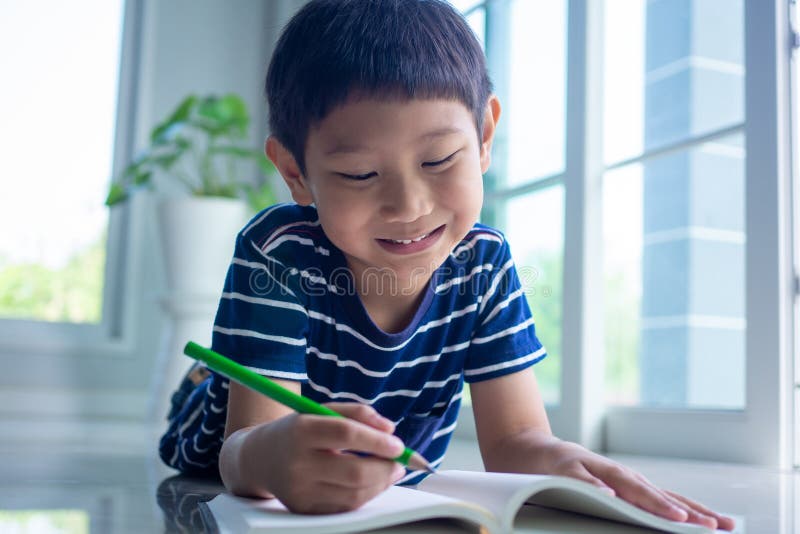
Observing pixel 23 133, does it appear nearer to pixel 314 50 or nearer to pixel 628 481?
pixel 314 50

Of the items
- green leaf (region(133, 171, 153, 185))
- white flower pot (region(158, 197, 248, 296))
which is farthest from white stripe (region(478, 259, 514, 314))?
green leaf (region(133, 171, 153, 185))

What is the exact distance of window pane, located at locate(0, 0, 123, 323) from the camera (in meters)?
2.73

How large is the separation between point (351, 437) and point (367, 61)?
0.35 meters

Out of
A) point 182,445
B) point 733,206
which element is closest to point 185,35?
point 733,206

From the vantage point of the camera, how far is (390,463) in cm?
47

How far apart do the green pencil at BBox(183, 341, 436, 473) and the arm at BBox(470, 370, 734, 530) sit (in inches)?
5.8

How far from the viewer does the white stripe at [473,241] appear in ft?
2.83

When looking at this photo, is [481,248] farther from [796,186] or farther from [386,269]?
[796,186]

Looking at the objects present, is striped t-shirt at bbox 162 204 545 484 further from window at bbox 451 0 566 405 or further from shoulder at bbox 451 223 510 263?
window at bbox 451 0 566 405

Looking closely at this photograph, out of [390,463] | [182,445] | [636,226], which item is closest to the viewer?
[390,463]

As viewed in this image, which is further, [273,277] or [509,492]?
[273,277]

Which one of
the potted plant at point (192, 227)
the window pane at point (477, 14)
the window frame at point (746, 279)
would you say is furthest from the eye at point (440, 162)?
the potted plant at point (192, 227)

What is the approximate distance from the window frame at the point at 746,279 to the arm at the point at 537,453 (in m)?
0.62

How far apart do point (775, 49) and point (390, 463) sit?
1.08 meters
